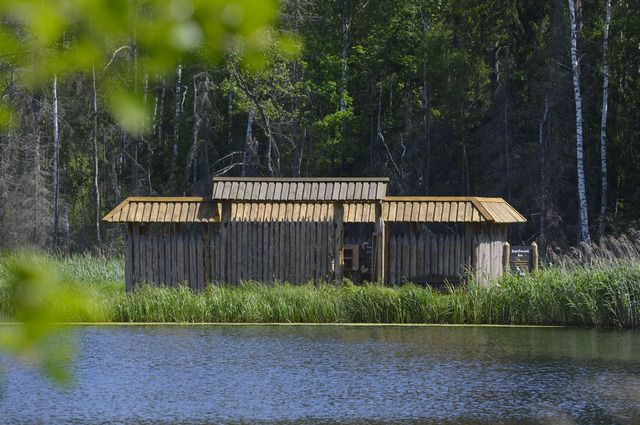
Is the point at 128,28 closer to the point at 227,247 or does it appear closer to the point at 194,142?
the point at 227,247

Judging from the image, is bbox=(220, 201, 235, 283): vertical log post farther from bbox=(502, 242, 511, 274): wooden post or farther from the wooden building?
bbox=(502, 242, 511, 274): wooden post

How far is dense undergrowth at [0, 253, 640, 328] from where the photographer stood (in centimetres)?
2000

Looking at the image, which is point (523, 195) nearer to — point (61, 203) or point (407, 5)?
point (407, 5)

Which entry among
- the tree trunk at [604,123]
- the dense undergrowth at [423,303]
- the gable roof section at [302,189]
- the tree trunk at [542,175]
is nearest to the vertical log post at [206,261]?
the gable roof section at [302,189]

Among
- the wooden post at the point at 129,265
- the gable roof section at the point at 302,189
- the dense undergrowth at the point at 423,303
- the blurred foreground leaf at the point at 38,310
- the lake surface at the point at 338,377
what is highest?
the gable roof section at the point at 302,189

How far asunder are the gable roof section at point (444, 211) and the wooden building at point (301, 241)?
2cm

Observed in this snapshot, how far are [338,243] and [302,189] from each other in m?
1.36

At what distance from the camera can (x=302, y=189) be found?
2378 cm

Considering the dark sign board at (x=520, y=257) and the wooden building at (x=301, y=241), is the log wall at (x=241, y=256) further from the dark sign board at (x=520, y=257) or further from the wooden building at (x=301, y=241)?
the dark sign board at (x=520, y=257)

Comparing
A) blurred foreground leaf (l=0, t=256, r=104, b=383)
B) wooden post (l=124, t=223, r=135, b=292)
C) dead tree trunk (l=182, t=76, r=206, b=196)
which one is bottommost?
wooden post (l=124, t=223, r=135, b=292)

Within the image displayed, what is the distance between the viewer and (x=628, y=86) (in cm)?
3606

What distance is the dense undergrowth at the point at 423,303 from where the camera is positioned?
2000cm

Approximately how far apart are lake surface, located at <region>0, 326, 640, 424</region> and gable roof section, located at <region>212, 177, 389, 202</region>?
13.8 ft

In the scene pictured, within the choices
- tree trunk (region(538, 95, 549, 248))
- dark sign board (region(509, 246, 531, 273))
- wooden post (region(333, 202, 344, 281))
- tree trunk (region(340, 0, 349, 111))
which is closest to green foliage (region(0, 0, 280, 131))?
wooden post (region(333, 202, 344, 281))
